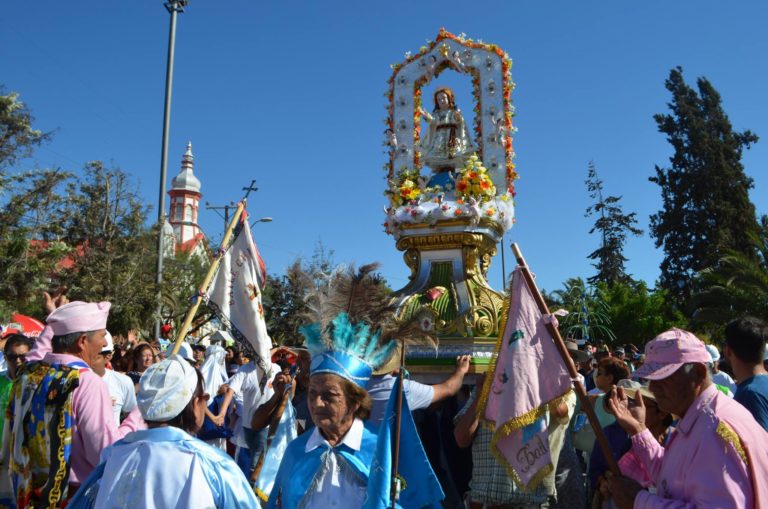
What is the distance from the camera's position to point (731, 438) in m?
2.35

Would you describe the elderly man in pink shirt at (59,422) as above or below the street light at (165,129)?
below

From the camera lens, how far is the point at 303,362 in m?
5.59

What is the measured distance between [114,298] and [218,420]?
1159 centimetres

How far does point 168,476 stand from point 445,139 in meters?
10.2

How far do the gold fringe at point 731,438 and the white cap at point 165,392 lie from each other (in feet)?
7.01

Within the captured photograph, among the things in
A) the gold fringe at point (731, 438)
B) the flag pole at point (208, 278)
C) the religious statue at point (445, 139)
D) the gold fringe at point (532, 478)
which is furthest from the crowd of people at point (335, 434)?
the religious statue at point (445, 139)

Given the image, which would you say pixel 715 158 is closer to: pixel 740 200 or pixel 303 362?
pixel 740 200

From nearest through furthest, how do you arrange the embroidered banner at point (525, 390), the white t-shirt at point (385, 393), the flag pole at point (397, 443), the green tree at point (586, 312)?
the flag pole at point (397, 443), the white t-shirt at point (385, 393), the embroidered banner at point (525, 390), the green tree at point (586, 312)

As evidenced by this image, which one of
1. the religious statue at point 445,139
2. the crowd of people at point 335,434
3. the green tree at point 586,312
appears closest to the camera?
the crowd of people at point 335,434

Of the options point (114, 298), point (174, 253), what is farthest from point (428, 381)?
point (174, 253)

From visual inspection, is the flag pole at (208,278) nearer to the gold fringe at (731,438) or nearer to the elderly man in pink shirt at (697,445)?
the elderly man in pink shirt at (697,445)

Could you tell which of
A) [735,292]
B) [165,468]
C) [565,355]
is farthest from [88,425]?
[735,292]

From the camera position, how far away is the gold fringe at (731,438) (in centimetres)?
232

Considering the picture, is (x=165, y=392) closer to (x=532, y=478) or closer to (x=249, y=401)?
(x=532, y=478)
